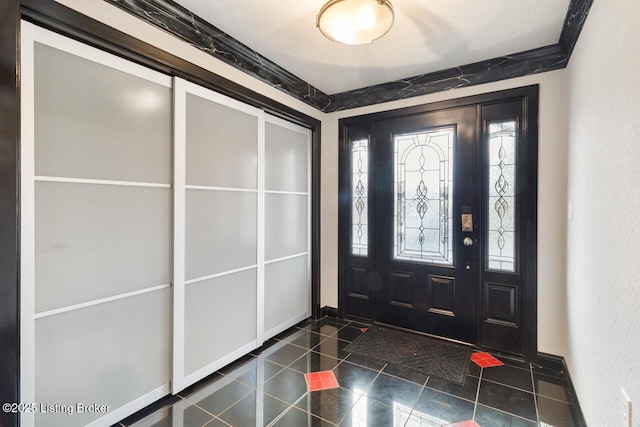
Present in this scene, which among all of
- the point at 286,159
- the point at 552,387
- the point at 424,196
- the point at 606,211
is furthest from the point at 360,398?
the point at 286,159

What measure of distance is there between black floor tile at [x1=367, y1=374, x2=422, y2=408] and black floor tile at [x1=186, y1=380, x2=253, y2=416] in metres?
0.90

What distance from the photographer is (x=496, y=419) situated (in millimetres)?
1843

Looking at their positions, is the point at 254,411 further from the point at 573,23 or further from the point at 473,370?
the point at 573,23

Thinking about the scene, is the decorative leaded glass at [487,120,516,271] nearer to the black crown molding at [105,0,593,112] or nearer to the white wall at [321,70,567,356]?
the white wall at [321,70,567,356]

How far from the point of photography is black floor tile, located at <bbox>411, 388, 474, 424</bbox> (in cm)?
185

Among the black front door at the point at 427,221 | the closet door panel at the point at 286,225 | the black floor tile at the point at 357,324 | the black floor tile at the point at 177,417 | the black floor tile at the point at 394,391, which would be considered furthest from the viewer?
the black floor tile at the point at 357,324

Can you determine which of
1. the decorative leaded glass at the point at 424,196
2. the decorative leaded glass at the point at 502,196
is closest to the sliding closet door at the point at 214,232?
the decorative leaded glass at the point at 424,196

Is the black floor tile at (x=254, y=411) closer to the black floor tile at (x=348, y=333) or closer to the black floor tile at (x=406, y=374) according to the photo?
the black floor tile at (x=406, y=374)

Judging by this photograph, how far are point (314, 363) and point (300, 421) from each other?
27.2 inches

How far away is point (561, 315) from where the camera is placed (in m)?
2.43

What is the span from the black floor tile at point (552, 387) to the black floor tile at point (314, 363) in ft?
4.90

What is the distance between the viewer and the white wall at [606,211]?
113 centimetres

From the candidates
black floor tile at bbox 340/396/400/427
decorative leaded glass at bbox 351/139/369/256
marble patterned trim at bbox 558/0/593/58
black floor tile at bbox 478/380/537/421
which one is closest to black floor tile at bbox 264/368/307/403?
black floor tile at bbox 340/396/400/427

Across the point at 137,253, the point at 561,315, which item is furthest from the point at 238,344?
the point at 561,315
